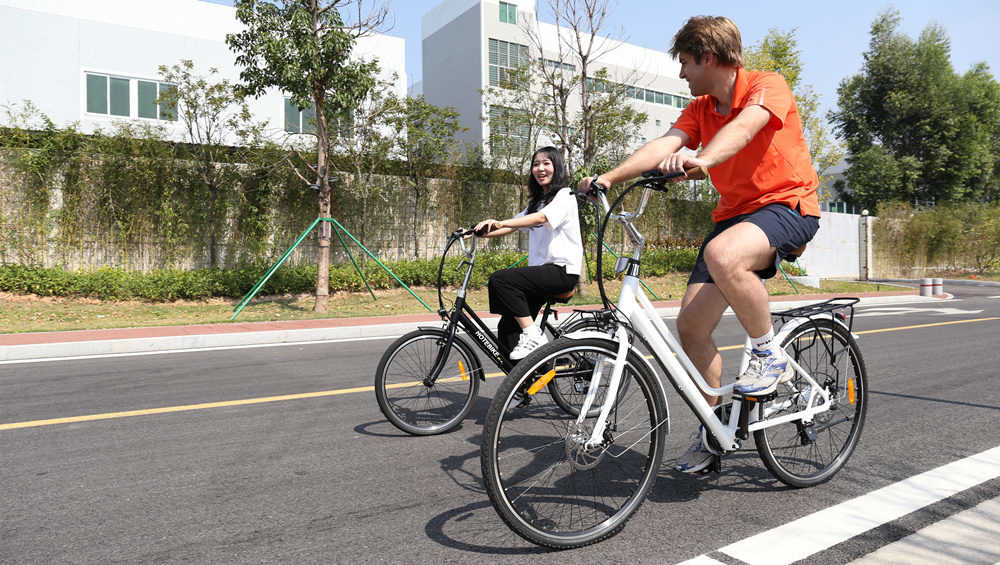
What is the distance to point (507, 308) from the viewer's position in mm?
4090

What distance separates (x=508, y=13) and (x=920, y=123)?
2338 centimetres

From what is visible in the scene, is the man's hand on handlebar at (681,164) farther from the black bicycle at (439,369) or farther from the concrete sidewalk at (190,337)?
the concrete sidewalk at (190,337)

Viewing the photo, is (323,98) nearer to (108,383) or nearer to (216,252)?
(216,252)

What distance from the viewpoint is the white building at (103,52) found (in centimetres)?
2050

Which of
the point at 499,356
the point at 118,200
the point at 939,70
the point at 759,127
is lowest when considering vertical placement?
the point at 499,356

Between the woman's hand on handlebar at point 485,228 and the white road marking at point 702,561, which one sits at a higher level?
the woman's hand on handlebar at point 485,228

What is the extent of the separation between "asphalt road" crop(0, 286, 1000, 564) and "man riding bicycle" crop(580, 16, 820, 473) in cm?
61

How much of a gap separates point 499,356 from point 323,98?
365 inches

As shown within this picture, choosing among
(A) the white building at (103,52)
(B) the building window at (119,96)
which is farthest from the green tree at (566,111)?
(B) the building window at (119,96)

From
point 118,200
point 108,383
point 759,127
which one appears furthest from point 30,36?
point 759,127

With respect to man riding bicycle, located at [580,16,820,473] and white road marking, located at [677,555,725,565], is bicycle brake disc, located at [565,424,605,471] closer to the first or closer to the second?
white road marking, located at [677,555,725,565]

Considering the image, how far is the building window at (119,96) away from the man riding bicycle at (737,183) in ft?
72.4

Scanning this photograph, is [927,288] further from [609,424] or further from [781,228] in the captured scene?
[609,424]

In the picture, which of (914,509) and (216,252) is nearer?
(914,509)
